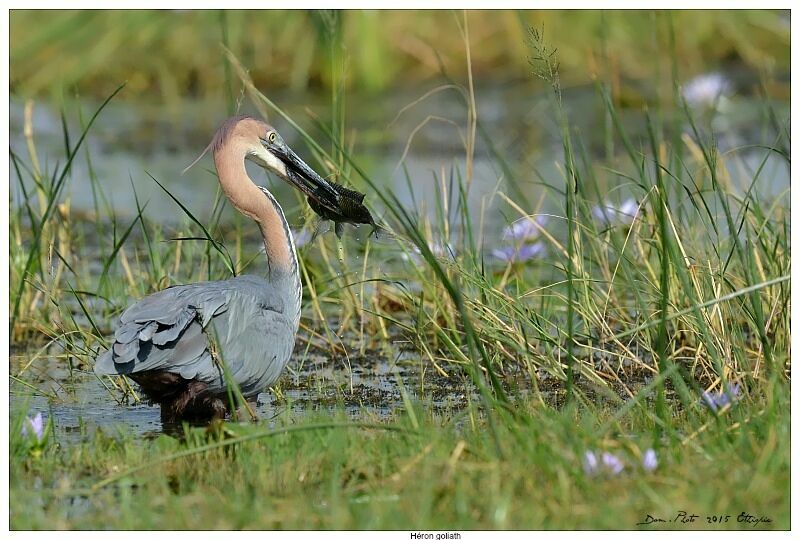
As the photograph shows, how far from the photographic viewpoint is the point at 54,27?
10461mm

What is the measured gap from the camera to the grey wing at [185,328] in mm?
3973

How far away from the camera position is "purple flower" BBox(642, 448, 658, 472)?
333 cm

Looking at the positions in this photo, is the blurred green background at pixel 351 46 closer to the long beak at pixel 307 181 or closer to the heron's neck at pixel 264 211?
the long beak at pixel 307 181

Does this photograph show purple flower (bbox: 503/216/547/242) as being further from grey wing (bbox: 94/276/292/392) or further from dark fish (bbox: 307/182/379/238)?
grey wing (bbox: 94/276/292/392)

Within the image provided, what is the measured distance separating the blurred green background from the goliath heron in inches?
239

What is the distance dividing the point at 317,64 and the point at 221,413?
7.78 metres

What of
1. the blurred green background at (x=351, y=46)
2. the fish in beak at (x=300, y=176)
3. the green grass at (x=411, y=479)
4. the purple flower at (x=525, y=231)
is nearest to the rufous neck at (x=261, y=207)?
the fish in beak at (x=300, y=176)

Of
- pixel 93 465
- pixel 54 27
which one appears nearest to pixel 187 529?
pixel 93 465

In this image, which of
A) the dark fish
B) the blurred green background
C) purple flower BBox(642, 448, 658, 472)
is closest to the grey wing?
the dark fish

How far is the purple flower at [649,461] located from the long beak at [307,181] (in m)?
1.82

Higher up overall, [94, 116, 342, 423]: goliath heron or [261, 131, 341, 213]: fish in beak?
[261, 131, 341, 213]: fish in beak

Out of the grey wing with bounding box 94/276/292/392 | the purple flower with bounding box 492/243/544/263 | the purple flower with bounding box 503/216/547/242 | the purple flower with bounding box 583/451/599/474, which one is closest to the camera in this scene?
the purple flower with bounding box 583/451/599/474

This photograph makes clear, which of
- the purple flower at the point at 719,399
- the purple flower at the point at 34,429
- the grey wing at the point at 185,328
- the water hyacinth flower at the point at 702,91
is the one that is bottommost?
the purple flower at the point at 719,399

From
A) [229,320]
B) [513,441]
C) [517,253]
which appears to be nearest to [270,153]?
[229,320]
